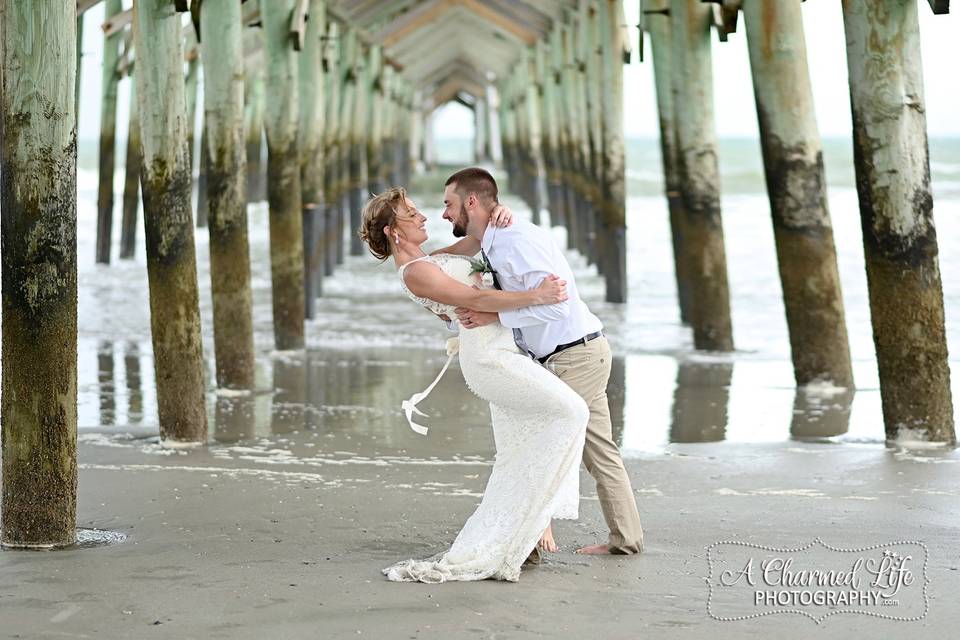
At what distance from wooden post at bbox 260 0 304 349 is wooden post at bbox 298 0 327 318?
7.14ft

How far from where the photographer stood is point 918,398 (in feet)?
21.3

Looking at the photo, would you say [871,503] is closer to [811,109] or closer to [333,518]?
[333,518]

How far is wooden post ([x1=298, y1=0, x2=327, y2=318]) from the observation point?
1352 cm

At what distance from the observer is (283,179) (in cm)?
1096

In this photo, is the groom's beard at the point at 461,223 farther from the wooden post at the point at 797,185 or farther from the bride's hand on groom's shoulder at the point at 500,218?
the wooden post at the point at 797,185

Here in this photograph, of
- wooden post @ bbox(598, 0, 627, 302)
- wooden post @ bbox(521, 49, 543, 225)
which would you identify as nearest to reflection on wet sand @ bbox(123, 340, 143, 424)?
wooden post @ bbox(598, 0, 627, 302)

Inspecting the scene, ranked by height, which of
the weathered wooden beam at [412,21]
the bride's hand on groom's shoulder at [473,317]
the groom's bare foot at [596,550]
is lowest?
the groom's bare foot at [596,550]

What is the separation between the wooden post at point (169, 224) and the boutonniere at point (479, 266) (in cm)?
264

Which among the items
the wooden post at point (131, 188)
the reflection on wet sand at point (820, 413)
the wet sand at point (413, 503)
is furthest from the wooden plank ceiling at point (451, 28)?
the reflection on wet sand at point (820, 413)

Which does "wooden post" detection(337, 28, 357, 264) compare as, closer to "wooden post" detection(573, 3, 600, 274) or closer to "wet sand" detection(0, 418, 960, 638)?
"wooden post" detection(573, 3, 600, 274)

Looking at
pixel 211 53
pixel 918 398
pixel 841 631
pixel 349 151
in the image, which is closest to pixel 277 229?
pixel 211 53

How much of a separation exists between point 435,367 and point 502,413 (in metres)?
5.62

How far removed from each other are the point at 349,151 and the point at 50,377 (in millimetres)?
16471

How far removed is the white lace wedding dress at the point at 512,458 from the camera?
408 cm
